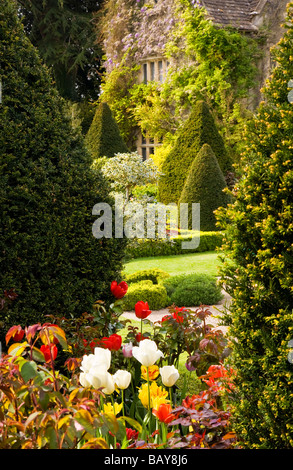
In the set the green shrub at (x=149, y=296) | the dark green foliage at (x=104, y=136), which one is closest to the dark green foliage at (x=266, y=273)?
the green shrub at (x=149, y=296)

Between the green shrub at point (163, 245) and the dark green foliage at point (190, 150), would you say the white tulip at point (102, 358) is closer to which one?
the green shrub at point (163, 245)

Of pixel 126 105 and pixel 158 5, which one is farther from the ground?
pixel 158 5

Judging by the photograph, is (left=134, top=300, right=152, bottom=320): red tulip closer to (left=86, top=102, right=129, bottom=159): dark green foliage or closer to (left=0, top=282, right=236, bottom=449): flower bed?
(left=0, top=282, right=236, bottom=449): flower bed

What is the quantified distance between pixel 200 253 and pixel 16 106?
22.9ft

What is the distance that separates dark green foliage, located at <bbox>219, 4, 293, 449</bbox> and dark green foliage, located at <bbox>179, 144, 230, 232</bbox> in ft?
28.0

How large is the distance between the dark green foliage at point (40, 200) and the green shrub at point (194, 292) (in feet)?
9.61

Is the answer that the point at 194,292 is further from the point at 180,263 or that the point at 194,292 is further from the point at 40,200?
the point at 40,200

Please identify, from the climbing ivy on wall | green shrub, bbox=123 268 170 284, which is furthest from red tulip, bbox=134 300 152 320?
the climbing ivy on wall

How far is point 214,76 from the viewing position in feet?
47.3

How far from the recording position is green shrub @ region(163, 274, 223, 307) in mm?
6539

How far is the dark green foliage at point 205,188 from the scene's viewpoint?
10664mm
